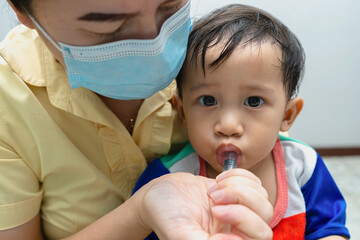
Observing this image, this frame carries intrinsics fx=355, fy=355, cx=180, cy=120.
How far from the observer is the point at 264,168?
47.9 inches

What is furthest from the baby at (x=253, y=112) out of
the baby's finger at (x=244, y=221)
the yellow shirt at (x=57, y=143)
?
the baby's finger at (x=244, y=221)

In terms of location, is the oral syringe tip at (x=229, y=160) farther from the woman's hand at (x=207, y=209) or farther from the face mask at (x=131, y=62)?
the face mask at (x=131, y=62)

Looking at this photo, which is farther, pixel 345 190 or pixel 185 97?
pixel 345 190

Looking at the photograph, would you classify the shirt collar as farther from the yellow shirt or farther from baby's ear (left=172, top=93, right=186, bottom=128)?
baby's ear (left=172, top=93, right=186, bottom=128)

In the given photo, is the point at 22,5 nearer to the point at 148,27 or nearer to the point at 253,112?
the point at 148,27

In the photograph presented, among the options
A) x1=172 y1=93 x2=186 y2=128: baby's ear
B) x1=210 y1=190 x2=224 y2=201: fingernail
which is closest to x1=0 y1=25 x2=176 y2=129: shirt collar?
x1=172 y1=93 x2=186 y2=128: baby's ear

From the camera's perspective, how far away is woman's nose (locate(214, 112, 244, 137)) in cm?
101

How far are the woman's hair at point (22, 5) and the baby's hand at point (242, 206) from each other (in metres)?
0.62

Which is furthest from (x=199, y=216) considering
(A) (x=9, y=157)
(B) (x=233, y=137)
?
(A) (x=9, y=157)

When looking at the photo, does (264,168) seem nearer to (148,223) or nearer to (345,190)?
(148,223)

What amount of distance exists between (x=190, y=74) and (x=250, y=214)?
0.55 metres

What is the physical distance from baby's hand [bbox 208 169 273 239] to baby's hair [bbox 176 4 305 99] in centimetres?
42

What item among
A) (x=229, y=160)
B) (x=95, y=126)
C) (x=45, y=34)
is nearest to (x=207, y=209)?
(x=229, y=160)

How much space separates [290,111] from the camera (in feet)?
4.05
